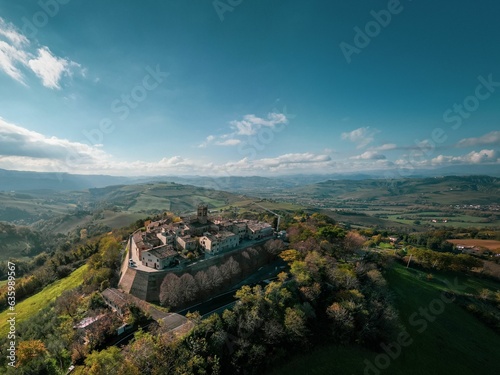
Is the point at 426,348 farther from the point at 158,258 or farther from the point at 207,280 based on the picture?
the point at 158,258

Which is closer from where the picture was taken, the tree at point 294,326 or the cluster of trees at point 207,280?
the tree at point 294,326

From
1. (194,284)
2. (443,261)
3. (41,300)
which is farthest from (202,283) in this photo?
(443,261)


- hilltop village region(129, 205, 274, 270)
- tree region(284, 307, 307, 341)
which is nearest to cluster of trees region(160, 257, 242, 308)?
hilltop village region(129, 205, 274, 270)

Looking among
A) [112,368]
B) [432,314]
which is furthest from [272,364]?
[432,314]

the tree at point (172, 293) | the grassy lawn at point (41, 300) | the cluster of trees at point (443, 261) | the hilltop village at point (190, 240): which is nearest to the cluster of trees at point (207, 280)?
the tree at point (172, 293)

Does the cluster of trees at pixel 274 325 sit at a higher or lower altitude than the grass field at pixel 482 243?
higher

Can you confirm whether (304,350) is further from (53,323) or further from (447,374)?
(53,323)

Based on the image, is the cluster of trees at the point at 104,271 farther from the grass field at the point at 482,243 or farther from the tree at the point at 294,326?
the grass field at the point at 482,243
